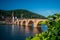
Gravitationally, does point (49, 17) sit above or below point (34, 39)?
above

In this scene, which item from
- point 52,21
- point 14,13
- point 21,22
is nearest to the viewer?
point 52,21

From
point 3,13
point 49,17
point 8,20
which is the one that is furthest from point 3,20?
point 49,17

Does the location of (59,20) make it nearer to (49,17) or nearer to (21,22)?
(49,17)

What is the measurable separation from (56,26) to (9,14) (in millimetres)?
87628

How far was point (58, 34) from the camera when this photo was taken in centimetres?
169

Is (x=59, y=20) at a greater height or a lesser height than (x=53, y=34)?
greater

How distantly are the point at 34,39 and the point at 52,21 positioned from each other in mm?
274

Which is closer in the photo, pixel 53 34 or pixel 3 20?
pixel 53 34

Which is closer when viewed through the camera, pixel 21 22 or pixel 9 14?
pixel 21 22

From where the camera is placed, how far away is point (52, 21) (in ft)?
6.06

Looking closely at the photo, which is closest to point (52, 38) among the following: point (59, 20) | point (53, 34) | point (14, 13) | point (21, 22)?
point (53, 34)

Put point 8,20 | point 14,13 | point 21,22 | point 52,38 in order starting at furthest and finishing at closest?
point 14,13 → point 8,20 → point 21,22 → point 52,38

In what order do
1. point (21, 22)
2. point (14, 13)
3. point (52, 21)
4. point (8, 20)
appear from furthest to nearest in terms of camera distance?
point (14, 13)
point (8, 20)
point (21, 22)
point (52, 21)

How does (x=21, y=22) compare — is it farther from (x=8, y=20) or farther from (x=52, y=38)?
(x=52, y=38)
